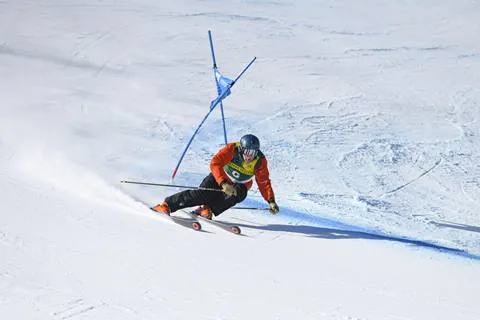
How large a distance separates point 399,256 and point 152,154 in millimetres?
3919

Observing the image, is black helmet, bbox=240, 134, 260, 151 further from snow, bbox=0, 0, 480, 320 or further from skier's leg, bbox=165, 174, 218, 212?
snow, bbox=0, 0, 480, 320

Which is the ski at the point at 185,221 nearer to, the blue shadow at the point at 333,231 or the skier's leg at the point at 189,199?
the skier's leg at the point at 189,199

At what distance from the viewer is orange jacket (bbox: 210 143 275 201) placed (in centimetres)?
693

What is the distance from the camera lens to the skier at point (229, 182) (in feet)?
22.5

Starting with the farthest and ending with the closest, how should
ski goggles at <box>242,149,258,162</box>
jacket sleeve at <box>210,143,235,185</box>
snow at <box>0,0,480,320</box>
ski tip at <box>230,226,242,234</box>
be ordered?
jacket sleeve at <box>210,143,235,185</box> < ski goggles at <box>242,149,258,162</box> < ski tip at <box>230,226,242,234</box> < snow at <box>0,0,480,320</box>

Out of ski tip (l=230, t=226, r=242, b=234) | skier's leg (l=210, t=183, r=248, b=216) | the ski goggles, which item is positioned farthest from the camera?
skier's leg (l=210, t=183, r=248, b=216)

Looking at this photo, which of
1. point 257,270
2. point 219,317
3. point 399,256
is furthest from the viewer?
point 399,256

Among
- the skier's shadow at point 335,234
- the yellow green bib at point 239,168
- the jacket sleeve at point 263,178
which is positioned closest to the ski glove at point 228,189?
the yellow green bib at point 239,168

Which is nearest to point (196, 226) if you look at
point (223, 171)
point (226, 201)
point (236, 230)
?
point (236, 230)

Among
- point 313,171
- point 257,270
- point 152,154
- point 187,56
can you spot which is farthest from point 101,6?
point 257,270

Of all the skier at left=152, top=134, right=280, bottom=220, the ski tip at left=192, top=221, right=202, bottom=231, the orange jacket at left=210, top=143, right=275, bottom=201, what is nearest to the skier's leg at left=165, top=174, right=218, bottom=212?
the skier at left=152, top=134, right=280, bottom=220

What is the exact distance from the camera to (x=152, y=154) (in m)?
9.23

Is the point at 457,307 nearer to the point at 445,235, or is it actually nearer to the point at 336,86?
the point at 445,235

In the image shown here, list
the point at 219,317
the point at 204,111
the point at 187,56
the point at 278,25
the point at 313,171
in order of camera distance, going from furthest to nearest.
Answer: the point at 278,25
the point at 187,56
the point at 204,111
the point at 313,171
the point at 219,317
